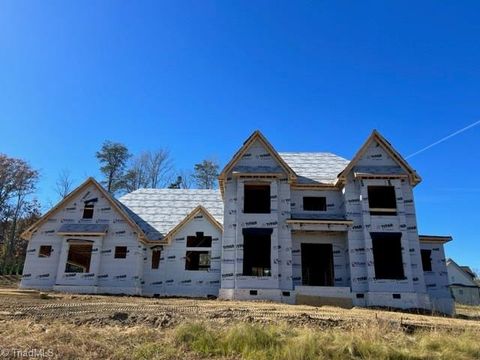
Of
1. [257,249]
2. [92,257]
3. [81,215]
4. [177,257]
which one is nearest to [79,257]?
[81,215]

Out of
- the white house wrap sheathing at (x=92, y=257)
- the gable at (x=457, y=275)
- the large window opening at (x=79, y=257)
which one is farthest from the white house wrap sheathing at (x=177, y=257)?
the gable at (x=457, y=275)

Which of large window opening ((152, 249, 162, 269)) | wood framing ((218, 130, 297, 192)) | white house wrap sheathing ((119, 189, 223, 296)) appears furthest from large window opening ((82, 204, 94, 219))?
wood framing ((218, 130, 297, 192))

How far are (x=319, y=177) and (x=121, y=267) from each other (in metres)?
14.5

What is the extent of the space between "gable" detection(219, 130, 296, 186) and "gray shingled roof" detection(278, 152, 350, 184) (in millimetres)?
2156

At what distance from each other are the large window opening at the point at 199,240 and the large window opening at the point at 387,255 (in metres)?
10.8

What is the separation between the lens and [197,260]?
2694cm

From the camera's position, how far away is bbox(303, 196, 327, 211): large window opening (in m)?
25.5

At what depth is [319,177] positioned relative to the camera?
2625 cm

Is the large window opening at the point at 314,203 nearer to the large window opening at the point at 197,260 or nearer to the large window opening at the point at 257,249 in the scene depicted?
the large window opening at the point at 257,249

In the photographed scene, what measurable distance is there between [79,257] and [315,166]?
69.7ft

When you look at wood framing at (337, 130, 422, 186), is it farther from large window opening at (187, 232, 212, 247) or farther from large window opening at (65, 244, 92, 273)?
large window opening at (65, 244, 92, 273)

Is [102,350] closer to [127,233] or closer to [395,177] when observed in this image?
[127,233]

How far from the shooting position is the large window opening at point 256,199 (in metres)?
24.5

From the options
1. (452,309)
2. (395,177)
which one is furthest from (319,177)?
(452,309)
